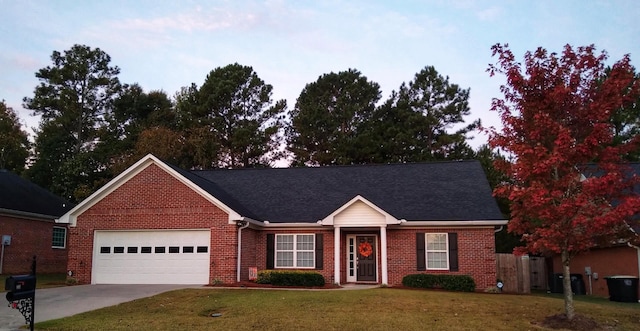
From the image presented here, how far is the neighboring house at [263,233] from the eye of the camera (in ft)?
69.2

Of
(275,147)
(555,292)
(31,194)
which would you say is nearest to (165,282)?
(31,194)

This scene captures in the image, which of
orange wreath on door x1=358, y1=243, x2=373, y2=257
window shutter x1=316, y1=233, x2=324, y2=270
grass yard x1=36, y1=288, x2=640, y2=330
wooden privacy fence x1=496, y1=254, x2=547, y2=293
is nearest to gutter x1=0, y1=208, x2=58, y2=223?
grass yard x1=36, y1=288, x2=640, y2=330

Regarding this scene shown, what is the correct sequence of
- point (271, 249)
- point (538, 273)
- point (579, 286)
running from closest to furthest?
point (579, 286)
point (271, 249)
point (538, 273)

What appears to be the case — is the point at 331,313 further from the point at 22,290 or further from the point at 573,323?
the point at 22,290

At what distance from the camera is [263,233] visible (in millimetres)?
23047

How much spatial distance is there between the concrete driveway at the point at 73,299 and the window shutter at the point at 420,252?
31.5ft

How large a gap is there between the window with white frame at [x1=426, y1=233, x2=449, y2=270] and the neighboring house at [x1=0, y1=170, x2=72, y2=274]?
19600mm

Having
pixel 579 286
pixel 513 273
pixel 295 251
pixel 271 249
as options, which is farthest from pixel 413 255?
pixel 579 286

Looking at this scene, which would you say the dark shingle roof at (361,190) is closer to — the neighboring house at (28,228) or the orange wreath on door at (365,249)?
the orange wreath on door at (365,249)

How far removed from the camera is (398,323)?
481 inches

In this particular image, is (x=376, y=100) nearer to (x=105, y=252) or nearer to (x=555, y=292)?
(x=555, y=292)

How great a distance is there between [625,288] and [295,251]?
12.1m

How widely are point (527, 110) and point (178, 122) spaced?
3815 centimetres

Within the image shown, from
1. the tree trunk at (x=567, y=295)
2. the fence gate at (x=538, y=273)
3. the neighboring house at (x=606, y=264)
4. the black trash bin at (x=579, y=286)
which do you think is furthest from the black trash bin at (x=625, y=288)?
the fence gate at (x=538, y=273)
